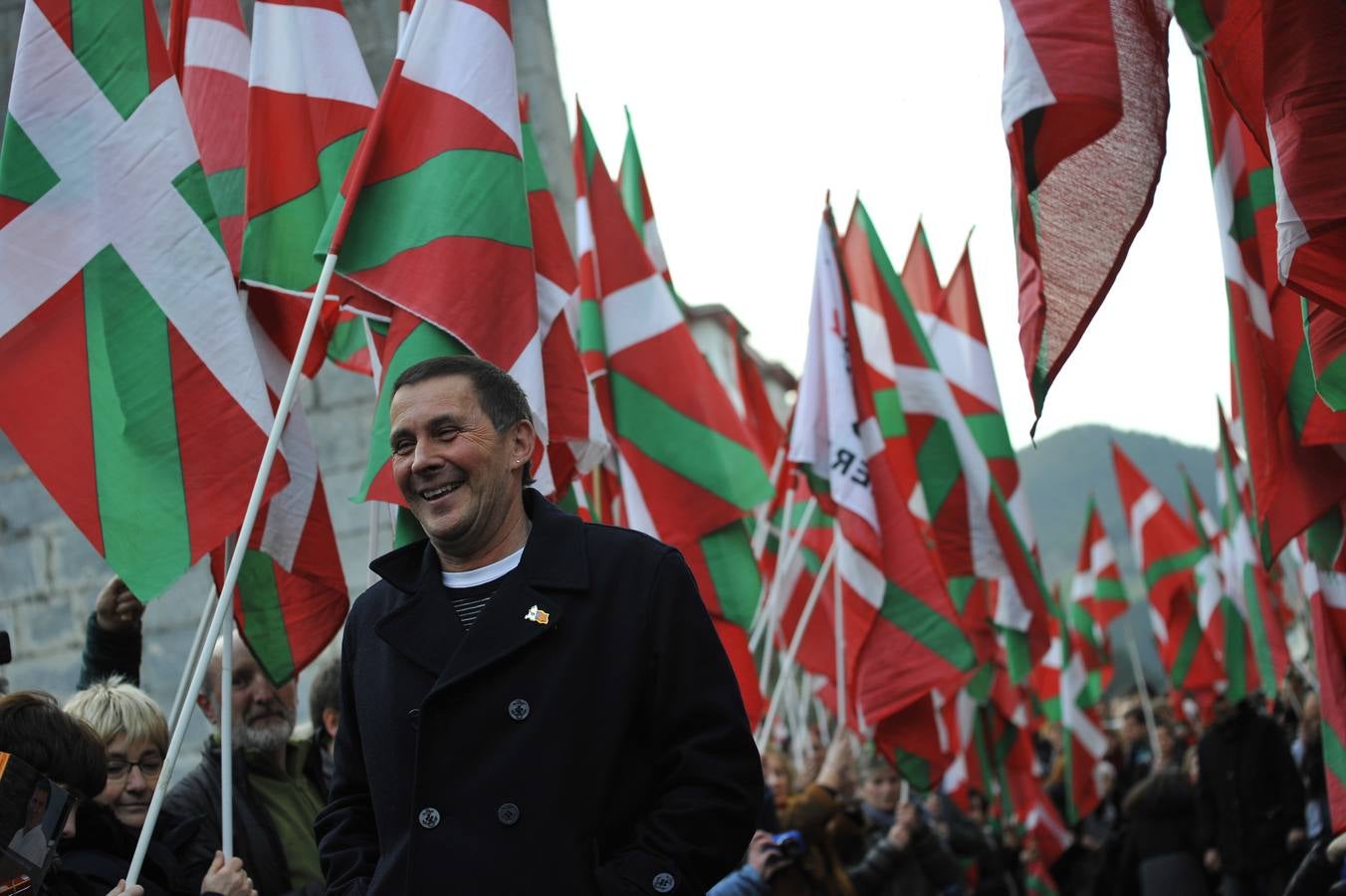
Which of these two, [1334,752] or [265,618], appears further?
[1334,752]

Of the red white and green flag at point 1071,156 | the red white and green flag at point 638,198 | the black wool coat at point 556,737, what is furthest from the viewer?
the red white and green flag at point 638,198

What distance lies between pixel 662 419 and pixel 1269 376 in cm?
285

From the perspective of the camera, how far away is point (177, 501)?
184 inches

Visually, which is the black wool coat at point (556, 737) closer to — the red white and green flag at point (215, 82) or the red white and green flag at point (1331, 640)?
the red white and green flag at point (215, 82)

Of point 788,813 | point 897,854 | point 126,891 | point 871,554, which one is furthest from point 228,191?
point 897,854

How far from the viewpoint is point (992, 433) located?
444 inches

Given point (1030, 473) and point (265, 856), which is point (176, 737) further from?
point (1030, 473)

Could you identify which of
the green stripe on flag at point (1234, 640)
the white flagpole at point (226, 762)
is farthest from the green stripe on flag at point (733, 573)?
the green stripe on flag at point (1234, 640)

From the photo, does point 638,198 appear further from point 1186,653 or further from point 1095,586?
point 1095,586

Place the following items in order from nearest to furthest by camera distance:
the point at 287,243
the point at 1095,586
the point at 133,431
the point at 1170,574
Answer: the point at 133,431
the point at 287,243
the point at 1170,574
the point at 1095,586

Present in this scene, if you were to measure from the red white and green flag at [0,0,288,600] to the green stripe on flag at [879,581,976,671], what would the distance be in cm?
437

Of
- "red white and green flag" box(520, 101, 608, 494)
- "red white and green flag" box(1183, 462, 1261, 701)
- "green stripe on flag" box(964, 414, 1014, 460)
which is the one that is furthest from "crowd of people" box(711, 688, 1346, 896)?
"green stripe on flag" box(964, 414, 1014, 460)

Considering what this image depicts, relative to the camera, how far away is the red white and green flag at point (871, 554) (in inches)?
332

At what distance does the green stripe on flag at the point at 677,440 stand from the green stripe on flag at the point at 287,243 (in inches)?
95.9
